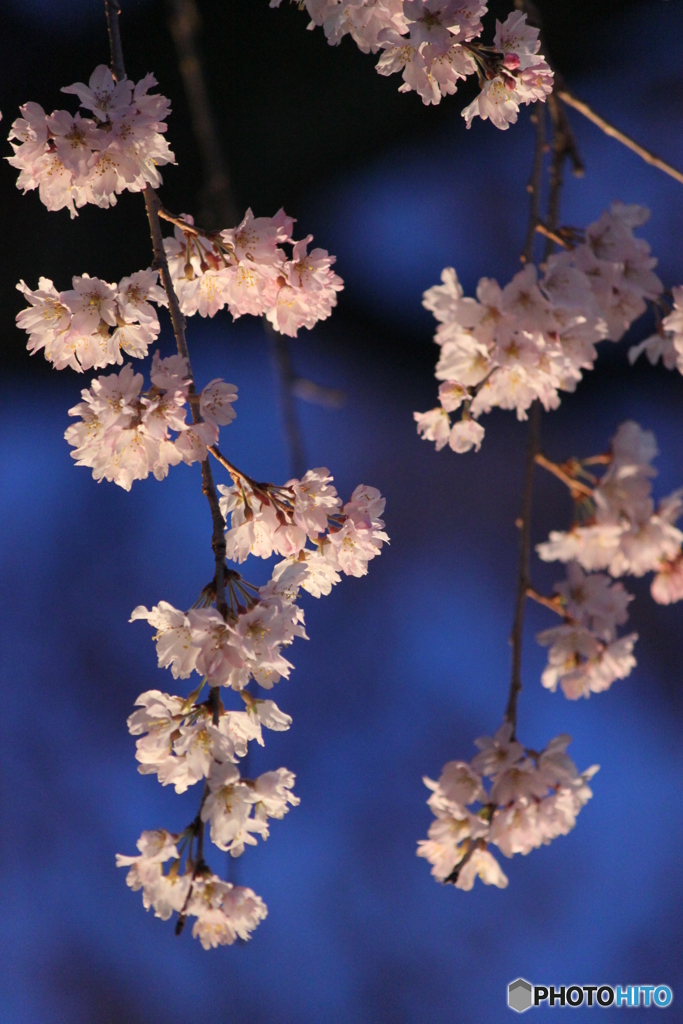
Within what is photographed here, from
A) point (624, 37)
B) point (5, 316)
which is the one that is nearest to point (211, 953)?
point (5, 316)

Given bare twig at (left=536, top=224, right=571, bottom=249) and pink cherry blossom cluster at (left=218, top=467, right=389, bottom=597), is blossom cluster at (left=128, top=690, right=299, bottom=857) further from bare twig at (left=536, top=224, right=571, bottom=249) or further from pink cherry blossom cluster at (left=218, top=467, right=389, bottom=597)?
bare twig at (left=536, top=224, right=571, bottom=249)

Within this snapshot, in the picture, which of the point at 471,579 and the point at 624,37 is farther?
the point at 471,579

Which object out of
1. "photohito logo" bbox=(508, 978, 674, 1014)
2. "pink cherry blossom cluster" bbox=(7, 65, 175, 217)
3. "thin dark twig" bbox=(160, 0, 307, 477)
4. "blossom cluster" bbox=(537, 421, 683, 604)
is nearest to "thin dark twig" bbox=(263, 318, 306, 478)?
"thin dark twig" bbox=(160, 0, 307, 477)

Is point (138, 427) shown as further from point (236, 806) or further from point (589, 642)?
point (589, 642)

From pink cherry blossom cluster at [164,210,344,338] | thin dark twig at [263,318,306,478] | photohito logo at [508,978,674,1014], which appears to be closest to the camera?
pink cherry blossom cluster at [164,210,344,338]

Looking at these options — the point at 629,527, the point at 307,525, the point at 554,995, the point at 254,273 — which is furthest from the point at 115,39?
the point at 554,995

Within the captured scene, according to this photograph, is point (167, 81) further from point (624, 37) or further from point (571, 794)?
point (571, 794)

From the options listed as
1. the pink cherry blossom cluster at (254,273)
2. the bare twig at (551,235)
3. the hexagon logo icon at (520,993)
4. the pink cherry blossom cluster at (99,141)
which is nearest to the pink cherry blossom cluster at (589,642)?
the bare twig at (551,235)
